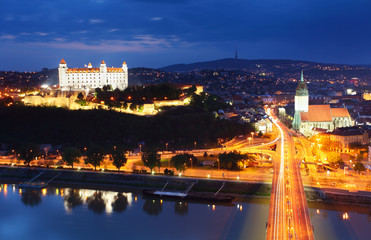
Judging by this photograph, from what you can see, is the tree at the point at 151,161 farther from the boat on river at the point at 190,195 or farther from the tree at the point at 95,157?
the tree at the point at 95,157

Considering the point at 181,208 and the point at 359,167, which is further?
the point at 359,167

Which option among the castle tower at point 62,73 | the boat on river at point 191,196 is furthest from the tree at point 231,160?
the castle tower at point 62,73

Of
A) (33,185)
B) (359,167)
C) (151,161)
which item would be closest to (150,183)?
(151,161)

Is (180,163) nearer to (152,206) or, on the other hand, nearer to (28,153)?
(152,206)

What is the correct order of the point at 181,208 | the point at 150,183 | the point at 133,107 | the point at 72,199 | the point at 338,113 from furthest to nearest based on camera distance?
the point at 338,113 → the point at 133,107 → the point at 150,183 → the point at 72,199 → the point at 181,208

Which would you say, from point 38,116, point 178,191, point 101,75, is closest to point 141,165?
point 178,191
